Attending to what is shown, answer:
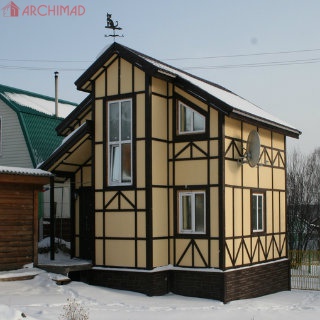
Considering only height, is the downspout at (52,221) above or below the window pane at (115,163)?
below

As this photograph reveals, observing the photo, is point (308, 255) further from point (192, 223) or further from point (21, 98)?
point (21, 98)

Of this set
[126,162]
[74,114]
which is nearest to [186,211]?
[126,162]

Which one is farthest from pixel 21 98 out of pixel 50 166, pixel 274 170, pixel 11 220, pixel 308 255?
pixel 308 255

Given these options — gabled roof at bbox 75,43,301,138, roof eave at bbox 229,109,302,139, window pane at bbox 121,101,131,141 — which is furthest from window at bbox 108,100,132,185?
roof eave at bbox 229,109,302,139

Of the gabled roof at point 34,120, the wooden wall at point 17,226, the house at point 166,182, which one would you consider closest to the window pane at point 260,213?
the house at point 166,182

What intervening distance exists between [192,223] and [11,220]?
484 cm

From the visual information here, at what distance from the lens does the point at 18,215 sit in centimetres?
1554

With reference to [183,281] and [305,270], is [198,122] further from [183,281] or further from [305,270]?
[305,270]

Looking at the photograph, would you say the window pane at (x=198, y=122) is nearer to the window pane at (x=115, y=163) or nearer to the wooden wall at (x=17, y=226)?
the window pane at (x=115, y=163)

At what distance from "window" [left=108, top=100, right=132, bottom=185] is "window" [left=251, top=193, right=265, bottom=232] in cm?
391

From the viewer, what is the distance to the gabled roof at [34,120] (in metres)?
22.5

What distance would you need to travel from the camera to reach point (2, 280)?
47.4 feet

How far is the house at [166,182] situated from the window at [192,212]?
0.09 feet

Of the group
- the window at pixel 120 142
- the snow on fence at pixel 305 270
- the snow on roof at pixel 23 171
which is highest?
the window at pixel 120 142
